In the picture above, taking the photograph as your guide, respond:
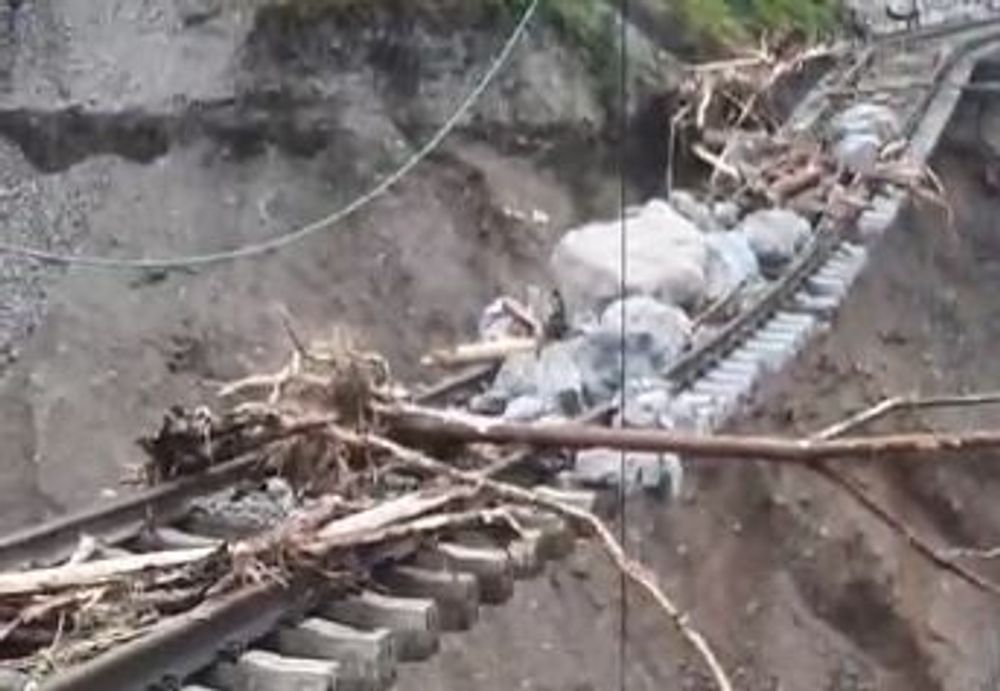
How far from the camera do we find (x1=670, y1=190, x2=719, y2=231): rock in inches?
481

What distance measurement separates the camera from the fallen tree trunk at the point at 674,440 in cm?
445

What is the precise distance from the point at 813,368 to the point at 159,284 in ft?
12.8

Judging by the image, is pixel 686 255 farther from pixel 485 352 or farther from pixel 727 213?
pixel 727 213

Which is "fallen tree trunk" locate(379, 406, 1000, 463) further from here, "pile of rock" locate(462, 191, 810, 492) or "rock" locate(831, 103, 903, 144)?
"rock" locate(831, 103, 903, 144)

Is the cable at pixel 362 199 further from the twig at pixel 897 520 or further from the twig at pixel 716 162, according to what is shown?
the twig at pixel 897 520

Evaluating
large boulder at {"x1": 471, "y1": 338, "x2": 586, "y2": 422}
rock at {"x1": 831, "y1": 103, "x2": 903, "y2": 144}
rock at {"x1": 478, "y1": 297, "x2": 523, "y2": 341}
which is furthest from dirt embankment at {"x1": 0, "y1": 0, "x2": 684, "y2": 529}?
large boulder at {"x1": 471, "y1": 338, "x2": 586, "y2": 422}

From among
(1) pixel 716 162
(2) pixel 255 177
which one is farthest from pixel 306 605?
(1) pixel 716 162

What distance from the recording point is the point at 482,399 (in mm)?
8414

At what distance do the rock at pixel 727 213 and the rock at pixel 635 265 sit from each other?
4.01 feet

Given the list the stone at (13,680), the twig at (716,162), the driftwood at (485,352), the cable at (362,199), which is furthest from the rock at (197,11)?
the stone at (13,680)

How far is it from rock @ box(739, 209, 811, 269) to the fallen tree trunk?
5239 mm

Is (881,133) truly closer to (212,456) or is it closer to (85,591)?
(212,456)

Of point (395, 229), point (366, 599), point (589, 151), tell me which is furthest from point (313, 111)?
point (366, 599)

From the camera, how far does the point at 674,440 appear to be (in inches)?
210
